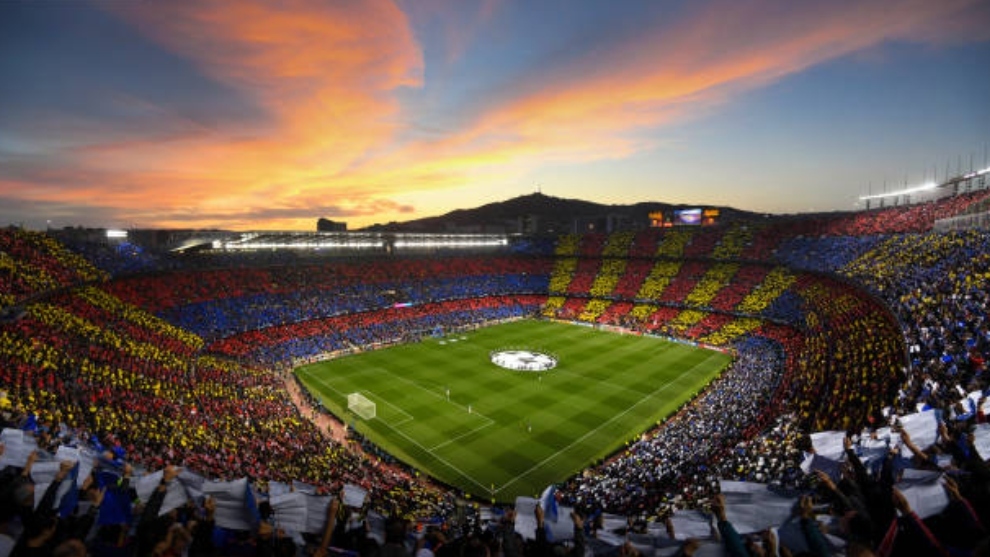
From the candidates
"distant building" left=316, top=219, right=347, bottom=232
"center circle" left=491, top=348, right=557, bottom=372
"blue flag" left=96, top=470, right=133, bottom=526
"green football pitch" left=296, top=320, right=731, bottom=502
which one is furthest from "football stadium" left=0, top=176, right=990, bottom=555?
"distant building" left=316, top=219, right=347, bottom=232

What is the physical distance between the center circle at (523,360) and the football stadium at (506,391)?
1.21 feet

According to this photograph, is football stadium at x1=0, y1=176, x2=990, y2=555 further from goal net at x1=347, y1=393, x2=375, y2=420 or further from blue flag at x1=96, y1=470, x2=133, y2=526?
goal net at x1=347, y1=393, x2=375, y2=420

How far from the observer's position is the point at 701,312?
2151 inches

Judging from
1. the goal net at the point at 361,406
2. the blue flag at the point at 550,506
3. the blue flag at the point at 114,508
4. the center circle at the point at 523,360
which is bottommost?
the goal net at the point at 361,406

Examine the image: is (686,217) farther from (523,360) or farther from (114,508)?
(114,508)

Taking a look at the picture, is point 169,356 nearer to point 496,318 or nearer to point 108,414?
point 108,414

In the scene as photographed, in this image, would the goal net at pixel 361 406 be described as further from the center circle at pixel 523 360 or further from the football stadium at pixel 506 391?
the center circle at pixel 523 360

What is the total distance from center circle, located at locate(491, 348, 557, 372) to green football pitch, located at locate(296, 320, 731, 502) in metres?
0.79

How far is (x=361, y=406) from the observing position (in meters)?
31.5

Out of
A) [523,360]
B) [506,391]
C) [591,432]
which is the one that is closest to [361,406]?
[506,391]

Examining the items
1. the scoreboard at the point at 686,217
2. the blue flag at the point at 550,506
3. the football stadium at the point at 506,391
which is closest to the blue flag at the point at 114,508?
the football stadium at the point at 506,391

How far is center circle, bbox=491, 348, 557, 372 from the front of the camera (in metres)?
40.2

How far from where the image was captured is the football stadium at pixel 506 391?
6.16 meters

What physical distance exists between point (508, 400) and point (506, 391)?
5.51 ft
